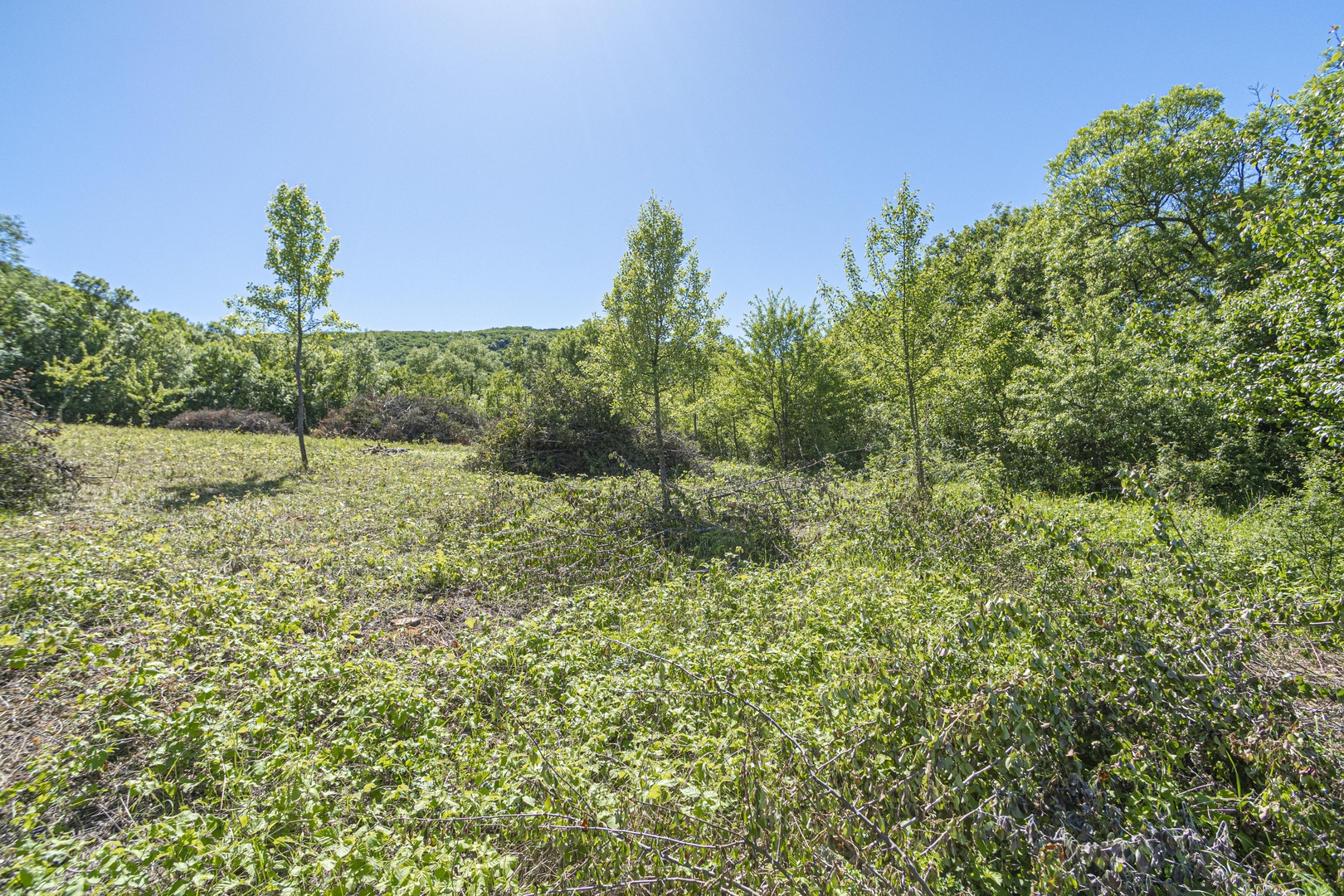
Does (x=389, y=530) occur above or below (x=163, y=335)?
below

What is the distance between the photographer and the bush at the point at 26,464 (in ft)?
24.6

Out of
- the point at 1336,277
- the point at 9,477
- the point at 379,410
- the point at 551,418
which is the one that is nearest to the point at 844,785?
the point at 1336,277

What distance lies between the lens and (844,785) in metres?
2.85

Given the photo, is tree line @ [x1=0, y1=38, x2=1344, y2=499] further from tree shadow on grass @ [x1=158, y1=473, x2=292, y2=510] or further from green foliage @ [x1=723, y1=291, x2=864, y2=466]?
tree shadow on grass @ [x1=158, y1=473, x2=292, y2=510]

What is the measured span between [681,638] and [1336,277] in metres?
9.41

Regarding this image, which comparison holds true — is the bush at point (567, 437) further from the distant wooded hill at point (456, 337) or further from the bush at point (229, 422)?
the distant wooded hill at point (456, 337)

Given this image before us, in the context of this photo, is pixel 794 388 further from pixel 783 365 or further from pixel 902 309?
pixel 902 309

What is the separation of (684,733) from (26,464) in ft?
37.4

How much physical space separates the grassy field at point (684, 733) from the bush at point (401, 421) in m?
18.4

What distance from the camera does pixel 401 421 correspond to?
921 inches

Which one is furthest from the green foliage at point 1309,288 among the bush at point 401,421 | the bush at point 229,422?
the bush at point 229,422

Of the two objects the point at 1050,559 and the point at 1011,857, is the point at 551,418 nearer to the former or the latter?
the point at 1050,559

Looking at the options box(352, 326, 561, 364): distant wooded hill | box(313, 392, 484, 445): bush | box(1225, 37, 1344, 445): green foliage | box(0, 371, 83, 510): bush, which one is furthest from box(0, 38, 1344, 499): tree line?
box(352, 326, 561, 364): distant wooded hill

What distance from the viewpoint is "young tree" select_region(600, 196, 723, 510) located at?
1020 centimetres
